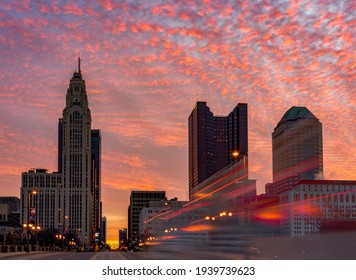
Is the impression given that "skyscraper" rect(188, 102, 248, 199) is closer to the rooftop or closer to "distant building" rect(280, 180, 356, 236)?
the rooftop

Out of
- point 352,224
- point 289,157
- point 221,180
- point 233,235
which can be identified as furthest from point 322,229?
point 233,235

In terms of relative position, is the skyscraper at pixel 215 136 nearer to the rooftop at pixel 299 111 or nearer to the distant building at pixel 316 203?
the rooftop at pixel 299 111

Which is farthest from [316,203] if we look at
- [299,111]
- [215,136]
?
[299,111]

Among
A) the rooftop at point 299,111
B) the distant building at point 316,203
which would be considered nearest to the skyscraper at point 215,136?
the rooftop at point 299,111

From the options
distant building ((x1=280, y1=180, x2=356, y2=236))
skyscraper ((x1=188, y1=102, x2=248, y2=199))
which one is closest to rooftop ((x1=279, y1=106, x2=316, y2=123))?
skyscraper ((x1=188, y1=102, x2=248, y2=199))

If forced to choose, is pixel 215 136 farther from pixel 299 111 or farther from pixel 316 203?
pixel 316 203
